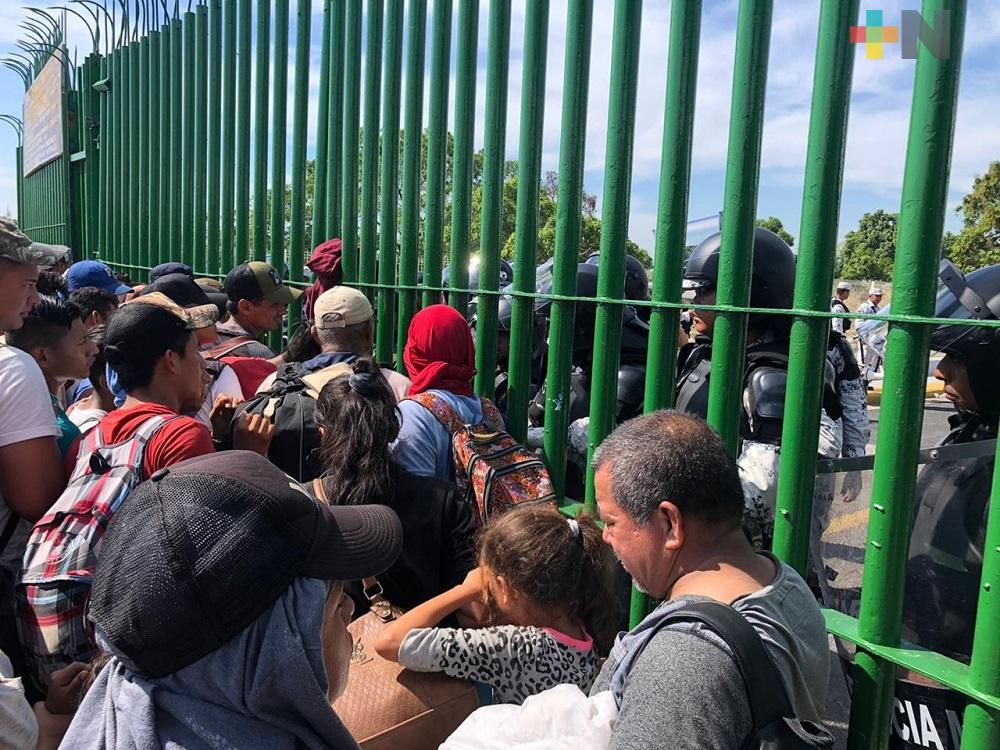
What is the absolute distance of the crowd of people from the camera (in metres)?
1.30

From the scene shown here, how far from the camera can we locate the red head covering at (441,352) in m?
3.08

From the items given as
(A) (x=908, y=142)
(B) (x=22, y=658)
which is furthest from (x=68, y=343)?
(A) (x=908, y=142)

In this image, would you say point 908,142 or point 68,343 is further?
point 68,343

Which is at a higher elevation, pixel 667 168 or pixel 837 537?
pixel 667 168

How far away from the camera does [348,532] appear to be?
151 centimetres

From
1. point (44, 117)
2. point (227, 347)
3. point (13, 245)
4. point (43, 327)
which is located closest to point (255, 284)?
point (227, 347)

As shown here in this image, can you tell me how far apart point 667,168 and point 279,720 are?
1.81 meters

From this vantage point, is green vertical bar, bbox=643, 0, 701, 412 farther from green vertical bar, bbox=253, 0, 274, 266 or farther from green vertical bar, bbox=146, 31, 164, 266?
green vertical bar, bbox=146, 31, 164, 266

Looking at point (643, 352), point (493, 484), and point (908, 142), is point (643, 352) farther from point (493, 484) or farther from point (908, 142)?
point (908, 142)

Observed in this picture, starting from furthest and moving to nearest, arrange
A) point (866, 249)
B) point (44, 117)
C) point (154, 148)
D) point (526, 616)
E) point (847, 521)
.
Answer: point (866, 249)
point (44, 117)
point (154, 148)
point (526, 616)
point (847, 521)

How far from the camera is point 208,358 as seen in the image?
3840 mm

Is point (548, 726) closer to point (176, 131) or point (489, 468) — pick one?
point (489, 468)

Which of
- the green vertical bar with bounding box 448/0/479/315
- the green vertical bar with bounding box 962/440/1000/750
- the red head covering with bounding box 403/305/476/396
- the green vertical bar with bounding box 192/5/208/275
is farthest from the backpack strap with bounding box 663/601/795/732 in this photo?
the green vertical bar with bounding box 192/5/208/275

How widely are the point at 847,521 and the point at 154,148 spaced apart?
7136mm
